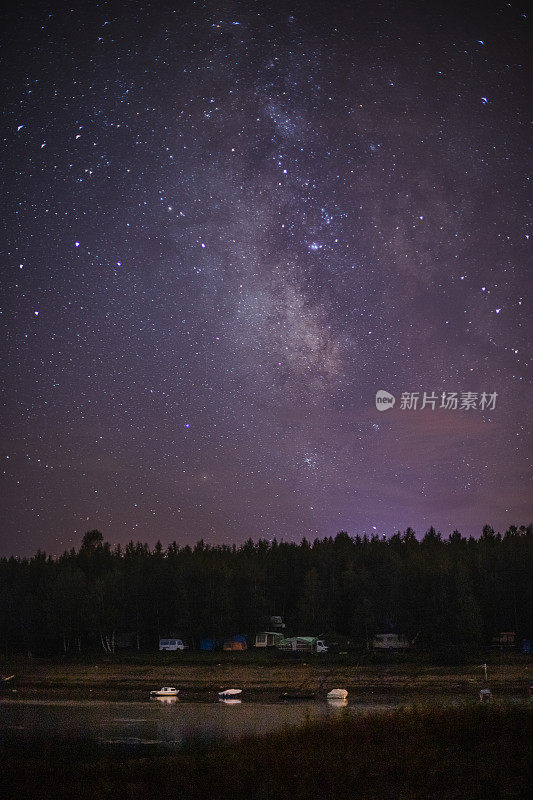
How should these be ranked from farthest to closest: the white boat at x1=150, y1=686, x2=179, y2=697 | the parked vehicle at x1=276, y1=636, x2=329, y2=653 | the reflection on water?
the parked vehicle at x1=276, y1=636, x2=329, y2=653
the white boat at x1=150, y1=686, x2=179, y2=697
the reflection on water

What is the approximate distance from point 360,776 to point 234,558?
12334 centimetres

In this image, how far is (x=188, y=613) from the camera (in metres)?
108

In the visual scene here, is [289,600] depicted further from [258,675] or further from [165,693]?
[165,693]

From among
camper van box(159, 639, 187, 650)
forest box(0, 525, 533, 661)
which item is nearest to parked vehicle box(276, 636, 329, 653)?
forest box(0, 525, 533, 661)

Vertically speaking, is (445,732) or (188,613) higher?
(445,732)

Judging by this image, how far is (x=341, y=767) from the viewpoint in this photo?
21391mm

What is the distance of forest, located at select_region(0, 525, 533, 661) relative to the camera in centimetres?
9729

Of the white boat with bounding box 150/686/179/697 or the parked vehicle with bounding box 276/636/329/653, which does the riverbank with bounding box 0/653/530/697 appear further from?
the parked vehicle with bounding box 276/636/329/653

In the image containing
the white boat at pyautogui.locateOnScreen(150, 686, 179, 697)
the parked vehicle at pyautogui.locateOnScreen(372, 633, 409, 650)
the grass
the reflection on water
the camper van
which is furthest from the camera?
the camper van

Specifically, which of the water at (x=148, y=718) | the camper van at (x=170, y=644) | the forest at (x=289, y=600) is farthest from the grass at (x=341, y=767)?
the camper van at (x=170, y=644)

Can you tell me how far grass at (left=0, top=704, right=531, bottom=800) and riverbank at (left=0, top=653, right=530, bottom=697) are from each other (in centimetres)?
4502

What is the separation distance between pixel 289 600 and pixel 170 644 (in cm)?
2802

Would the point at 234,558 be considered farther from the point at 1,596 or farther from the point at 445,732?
the point at 445,732

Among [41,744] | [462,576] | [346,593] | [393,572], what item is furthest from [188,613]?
[41,744]
